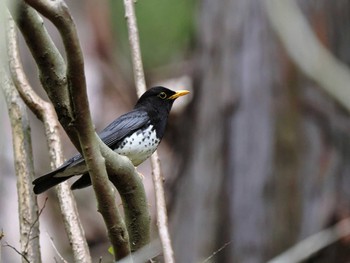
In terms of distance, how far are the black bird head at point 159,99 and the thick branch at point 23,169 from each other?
99 cm

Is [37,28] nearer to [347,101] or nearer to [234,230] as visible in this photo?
[347,101]

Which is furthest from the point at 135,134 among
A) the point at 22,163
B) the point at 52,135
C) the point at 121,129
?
the point at 22,163

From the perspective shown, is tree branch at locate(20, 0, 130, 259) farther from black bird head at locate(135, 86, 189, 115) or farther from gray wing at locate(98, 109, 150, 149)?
black bird head at locate(135, 86, 189, 115)

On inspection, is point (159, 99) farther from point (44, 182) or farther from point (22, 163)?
point (44, 182)

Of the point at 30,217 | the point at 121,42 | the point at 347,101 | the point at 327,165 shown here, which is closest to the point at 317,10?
the point at 327,165

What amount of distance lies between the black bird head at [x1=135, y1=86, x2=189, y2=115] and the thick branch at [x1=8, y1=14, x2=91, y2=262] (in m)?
0.84

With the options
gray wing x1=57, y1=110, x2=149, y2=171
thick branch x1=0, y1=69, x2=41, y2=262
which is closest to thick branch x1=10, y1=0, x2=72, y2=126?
thick branch x1=0, y1=69, x2=41, y2=262

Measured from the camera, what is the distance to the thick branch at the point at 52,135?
469 centimetres

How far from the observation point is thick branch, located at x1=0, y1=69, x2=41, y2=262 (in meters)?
4.71

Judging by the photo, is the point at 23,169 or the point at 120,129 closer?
the point at 23,169

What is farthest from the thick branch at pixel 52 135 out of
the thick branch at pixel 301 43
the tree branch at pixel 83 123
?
the thick branch at pixel 301 43

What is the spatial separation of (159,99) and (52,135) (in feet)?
3.91

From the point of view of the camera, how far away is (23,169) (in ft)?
16.3

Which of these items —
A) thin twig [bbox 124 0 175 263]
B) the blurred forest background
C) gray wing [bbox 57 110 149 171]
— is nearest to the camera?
thin twig [bbox 124 0 175 263]
